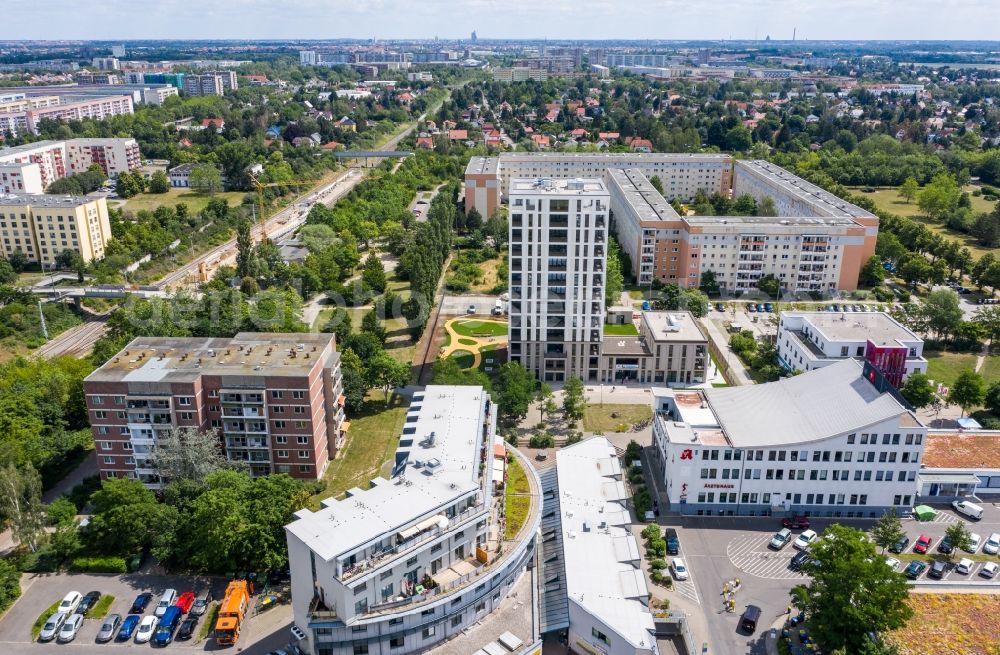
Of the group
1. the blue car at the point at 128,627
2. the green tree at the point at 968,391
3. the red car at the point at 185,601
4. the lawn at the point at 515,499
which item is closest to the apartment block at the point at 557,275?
the lawn at the point at 515,499

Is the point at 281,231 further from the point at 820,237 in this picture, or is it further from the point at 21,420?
the point at 820,237

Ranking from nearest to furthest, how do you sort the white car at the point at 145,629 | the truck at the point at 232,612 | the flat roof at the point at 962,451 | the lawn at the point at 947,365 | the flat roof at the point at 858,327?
the truck at the point at 232,612 < the white car at the point at 145,629 < the flat roof at the point at 962,451 < the flat roof at the point at 858,327 < the lawn at the point at 947,365

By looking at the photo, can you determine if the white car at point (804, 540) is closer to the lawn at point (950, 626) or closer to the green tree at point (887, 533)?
the green tree at point (887, 533)

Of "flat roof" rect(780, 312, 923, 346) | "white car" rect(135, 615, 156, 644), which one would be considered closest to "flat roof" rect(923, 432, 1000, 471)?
"flat roof" rect(780, 312, 923, 346)

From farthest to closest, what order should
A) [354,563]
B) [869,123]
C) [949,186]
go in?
1. [869,123]
2. [949,186]
3. [354,563]

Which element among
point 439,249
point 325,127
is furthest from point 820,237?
point 325,127
